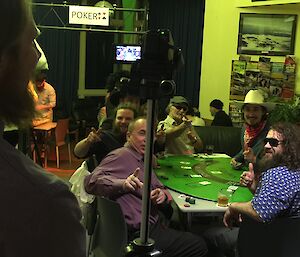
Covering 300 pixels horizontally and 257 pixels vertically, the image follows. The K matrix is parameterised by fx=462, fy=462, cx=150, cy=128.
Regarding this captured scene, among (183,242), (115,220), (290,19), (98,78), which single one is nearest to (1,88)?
(115,220)

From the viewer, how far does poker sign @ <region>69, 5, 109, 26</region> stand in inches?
262

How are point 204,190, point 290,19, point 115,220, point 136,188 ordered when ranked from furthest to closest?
point 290,19 → point 204,190 → point 136,188 → point 115,220

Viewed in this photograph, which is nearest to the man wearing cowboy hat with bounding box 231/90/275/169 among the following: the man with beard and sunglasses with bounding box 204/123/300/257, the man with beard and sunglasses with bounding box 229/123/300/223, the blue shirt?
the man with beard and sunglasses with bounding box 204/123/300/257

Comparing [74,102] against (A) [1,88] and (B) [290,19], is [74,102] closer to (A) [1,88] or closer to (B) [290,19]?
(B) [290,19]

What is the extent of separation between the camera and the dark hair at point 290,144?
89.8 inches

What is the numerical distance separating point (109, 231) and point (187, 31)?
621cm

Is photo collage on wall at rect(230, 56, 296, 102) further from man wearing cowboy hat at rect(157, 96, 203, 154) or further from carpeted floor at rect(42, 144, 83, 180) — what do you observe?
carpeted floor at rect(42, 144, 83, 180)

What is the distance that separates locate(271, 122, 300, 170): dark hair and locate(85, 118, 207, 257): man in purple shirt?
0.75 m

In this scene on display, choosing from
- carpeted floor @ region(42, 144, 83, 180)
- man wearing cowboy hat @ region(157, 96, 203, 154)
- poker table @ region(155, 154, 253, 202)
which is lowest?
carpeted floor @ region(42, 144, 83, 180)

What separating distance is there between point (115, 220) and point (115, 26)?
6.15m

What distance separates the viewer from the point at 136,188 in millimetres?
2488

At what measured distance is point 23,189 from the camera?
57 centimetres

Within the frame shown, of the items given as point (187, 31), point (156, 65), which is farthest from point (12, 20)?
point (187, 31)

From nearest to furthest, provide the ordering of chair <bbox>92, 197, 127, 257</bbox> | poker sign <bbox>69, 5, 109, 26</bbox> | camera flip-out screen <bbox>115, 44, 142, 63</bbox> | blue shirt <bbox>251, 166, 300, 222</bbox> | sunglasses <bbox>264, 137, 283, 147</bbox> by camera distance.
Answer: blue shirt <bbox>251, 166, 300, 222</bbox>
chair <bbox>92, 197, 127, 257</bbox>
sunglasses <bbox>264, 137, 283, 147</bbox>
camera flip-out screen <bbox>115, 44, 142, 63</bbox>
poker sign <bbox>69, 5, 109, 26</bbox>
